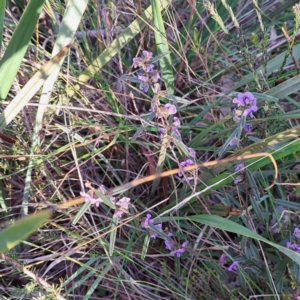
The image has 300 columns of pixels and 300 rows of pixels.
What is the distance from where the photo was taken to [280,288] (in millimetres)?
886

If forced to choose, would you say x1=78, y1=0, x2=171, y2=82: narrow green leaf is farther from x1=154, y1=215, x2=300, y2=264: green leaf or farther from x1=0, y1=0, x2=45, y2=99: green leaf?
x1=154, y1=215, x2=300, y2=264: green leaf

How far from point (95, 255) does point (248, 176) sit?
421 mm

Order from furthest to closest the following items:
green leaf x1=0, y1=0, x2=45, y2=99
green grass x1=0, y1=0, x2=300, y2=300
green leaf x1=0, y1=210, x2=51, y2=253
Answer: green grass x1=0, y1=0, x2=300, y2=300 → green leaf x1=0, y1=0, x2=45, y2=99 → green leaf x1=0, y1=210, x2=51, y2=253

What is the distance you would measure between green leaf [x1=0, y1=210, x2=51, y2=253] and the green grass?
0.76ft

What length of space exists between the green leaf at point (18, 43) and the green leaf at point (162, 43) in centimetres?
26

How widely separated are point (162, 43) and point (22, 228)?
592mm

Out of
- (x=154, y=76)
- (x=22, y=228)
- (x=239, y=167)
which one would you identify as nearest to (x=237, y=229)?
(x=239, y=167)

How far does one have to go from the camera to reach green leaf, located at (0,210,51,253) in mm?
420

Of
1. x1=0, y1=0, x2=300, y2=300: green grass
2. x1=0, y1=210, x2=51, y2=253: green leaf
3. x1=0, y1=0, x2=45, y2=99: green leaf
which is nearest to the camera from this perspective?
x1=0, y1=210, x2=51, y2=253: green leaf

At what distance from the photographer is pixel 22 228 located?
17.1 inches

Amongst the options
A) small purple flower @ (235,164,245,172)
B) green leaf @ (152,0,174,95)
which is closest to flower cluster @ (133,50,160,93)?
green leaf @ (152,0,174,95)

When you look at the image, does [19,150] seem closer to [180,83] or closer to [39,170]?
[39,170]

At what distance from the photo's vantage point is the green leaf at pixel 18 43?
0.64 meters

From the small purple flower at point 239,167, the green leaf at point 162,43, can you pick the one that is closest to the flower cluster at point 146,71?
the green leaf at point 162,43
